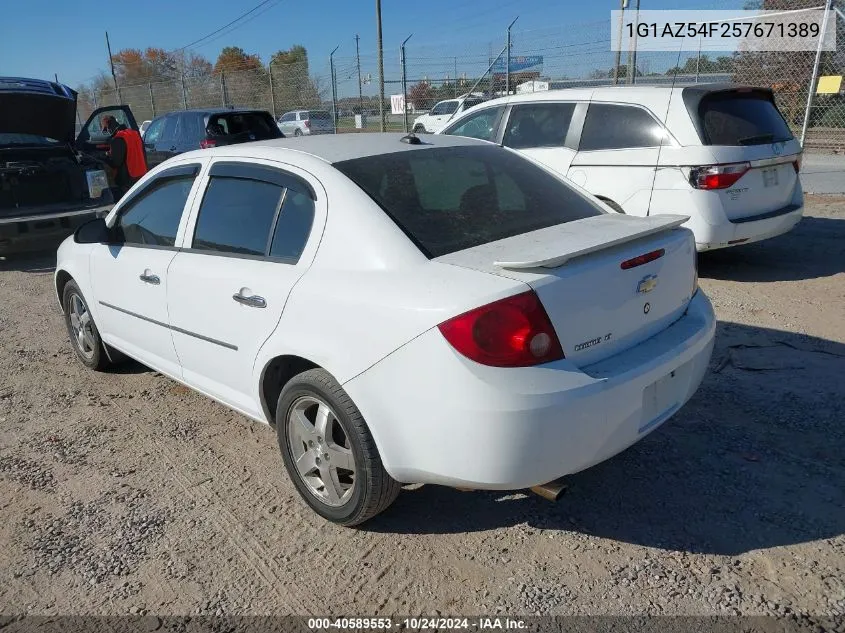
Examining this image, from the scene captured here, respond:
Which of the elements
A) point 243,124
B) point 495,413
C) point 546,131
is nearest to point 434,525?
point 495,413

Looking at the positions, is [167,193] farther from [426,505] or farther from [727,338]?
[727,338]

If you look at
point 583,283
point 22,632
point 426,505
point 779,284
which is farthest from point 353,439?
point 779,284

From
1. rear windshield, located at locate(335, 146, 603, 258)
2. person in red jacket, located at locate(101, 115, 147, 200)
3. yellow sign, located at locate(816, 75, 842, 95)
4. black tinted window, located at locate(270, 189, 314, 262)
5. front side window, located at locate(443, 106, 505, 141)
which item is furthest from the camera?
yellow sign, located at locate(816, 75, 842, 95)

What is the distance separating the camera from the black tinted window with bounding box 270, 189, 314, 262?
9.58ft

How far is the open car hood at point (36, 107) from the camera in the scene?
7.49m

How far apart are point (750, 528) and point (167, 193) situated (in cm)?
339

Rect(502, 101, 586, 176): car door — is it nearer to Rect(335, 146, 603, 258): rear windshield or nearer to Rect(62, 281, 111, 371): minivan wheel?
Rect(335, 146, 603, 258): rear windshield

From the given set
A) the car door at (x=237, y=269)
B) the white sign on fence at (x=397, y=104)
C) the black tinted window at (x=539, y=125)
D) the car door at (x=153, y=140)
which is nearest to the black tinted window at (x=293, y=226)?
the car door at (x=237, y=269)

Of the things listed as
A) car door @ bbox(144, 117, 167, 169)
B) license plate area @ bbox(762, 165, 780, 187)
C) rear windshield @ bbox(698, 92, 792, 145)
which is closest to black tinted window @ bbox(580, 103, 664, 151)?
rear windshield @ bbox(698, 92, 792, 145)

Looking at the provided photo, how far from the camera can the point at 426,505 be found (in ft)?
9.96

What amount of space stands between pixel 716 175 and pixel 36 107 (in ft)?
24.3

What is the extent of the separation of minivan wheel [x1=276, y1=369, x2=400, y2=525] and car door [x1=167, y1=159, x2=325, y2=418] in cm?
31

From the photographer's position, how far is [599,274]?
8.21 feet

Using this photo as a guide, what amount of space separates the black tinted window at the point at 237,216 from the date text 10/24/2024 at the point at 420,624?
159 cm
